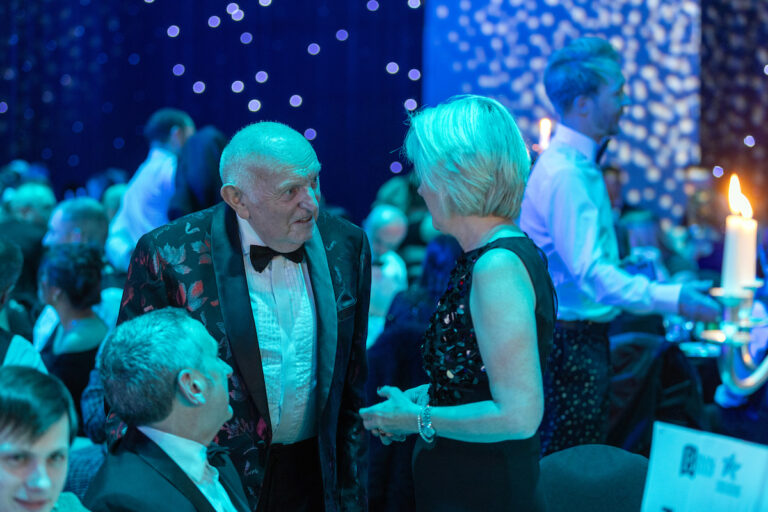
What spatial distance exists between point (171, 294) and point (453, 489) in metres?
0.81

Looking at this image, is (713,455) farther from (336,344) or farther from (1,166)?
(1,166)

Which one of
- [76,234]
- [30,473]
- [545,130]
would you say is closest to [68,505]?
[30,473]

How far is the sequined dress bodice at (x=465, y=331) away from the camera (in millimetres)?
1815

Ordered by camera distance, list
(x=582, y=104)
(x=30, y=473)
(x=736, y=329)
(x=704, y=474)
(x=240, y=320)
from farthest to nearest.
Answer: (x=582, y=104), (x=240, y=320), (x=736, y=329), (x=30, y=473), (x=704, y=474)

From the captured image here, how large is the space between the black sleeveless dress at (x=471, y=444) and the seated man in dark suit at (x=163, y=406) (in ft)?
1.40

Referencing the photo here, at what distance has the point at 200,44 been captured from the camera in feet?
29.0

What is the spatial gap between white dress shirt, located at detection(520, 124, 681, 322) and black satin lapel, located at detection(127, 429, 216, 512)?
1513mm

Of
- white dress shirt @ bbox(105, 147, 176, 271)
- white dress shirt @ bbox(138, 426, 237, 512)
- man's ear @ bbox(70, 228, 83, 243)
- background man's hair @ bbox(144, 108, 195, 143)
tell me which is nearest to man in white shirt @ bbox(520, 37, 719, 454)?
white dress shirt @ bbox(138, 426, 237, 512)

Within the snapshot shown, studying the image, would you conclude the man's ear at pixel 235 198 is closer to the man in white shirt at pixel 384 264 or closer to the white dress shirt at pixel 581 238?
the white dress shirt at pixel 581 238

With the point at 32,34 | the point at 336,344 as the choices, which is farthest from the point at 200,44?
the point at 336,344

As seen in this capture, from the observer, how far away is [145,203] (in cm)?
538

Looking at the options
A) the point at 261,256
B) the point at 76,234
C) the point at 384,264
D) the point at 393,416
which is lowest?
the point at 384,264

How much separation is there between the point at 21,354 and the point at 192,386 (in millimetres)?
901

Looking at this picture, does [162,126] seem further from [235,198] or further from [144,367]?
[144,367]
